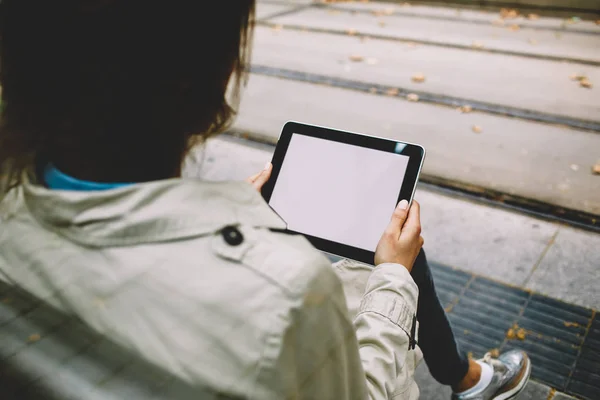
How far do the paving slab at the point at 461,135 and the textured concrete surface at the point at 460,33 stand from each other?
1.98 meters

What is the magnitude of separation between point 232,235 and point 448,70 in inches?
181

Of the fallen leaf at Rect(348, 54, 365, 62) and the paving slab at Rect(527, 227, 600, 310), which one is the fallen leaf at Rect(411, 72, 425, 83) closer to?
the fallen leaf at Rect(348, 54, 365, 62)

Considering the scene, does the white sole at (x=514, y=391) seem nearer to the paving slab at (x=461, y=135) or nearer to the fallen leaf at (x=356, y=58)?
the paving slab at (x=461, y=135)

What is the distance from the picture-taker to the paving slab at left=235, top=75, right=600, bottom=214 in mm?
3057

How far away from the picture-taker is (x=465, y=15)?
7094mm

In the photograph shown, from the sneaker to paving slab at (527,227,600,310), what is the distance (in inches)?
22.2

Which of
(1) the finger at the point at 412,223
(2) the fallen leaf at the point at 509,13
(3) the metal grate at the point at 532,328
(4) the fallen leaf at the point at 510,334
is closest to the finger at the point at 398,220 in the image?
(1) the finger at the point at 412,223

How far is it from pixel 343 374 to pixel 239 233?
0.28 meters

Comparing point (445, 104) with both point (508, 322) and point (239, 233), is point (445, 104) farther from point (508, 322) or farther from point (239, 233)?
point (239, 233)

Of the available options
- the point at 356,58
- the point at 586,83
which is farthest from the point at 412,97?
the point at 586,83

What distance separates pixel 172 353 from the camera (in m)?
0.65

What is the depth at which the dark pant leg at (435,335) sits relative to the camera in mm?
1508

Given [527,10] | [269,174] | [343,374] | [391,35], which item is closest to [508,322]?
[269,174]

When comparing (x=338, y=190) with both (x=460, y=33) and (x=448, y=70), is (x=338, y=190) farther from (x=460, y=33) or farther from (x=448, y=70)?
(x=460, y=33)
